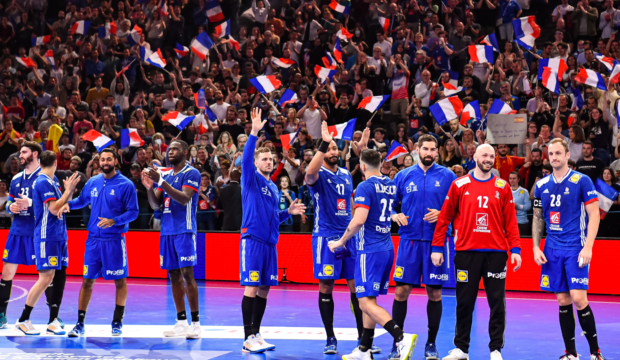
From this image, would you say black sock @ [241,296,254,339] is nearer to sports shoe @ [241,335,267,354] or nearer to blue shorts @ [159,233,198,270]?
sports shoe @ [241,335,267,354]

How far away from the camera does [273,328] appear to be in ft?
35.0

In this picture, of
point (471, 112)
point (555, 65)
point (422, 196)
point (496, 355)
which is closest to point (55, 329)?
point (422, 196)

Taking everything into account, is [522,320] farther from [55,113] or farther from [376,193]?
[55,113]

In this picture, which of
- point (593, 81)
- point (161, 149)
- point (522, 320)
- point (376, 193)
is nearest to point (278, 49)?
point (161, 149)

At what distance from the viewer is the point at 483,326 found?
1074 centimetres

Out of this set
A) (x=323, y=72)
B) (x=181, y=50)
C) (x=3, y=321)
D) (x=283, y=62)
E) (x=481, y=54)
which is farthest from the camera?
(x=181, y=50)

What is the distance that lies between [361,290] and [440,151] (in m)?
8.70

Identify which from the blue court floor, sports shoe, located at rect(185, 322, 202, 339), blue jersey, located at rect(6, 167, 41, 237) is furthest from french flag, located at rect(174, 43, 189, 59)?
sports shoe, located at rect(185, 322, 202, 339)

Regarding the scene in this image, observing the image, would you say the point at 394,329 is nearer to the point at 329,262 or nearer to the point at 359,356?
the point at 359,356

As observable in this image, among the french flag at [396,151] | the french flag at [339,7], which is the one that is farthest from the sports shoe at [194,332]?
the french flag at [339,7]

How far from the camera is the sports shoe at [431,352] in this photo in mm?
8344

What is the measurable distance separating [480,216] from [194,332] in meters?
4.31

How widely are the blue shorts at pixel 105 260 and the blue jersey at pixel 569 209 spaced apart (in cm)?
577

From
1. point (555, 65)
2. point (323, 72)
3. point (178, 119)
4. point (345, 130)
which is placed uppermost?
point (323, 72)
